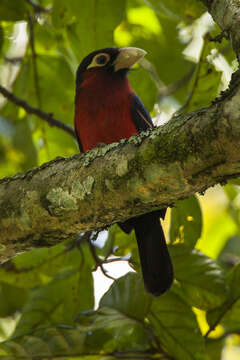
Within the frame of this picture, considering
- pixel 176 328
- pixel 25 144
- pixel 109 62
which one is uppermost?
pixel 25 144

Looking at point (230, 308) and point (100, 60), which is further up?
point (100, 60)

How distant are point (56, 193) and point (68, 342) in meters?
0.92

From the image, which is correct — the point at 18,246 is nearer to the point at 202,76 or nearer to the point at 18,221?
the point at 18,221

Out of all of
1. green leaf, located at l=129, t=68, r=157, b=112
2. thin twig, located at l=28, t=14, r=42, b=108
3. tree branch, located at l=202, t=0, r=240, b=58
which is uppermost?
thin twig, located at l=28, t=14, r=42, b=108

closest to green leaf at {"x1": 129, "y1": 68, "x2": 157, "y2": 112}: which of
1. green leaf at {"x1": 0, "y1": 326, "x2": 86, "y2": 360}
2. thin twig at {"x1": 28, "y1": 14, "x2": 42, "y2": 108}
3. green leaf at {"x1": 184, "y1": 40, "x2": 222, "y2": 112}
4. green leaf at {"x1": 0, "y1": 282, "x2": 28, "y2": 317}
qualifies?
green leaf at {"x1": 184, "y1": 40, "x2": 222, "y2": 112}

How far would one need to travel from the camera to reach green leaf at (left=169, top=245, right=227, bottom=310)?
300cm

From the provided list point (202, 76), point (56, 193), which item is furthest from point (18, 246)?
point (202, 76)

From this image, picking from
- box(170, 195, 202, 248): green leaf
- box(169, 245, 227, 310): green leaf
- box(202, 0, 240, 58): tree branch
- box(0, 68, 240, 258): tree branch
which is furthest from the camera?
box(170, 195, 202, 248): green leaf

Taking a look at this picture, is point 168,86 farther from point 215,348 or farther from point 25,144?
point 215,348

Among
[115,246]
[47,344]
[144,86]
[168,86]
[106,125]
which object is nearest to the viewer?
[47,344]

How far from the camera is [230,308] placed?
10.2 ft

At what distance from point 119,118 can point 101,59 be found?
2.28ft

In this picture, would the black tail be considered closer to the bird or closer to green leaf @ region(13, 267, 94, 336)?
the bird

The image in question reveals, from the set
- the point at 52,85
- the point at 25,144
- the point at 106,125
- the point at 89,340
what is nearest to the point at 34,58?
the point at 52,85
